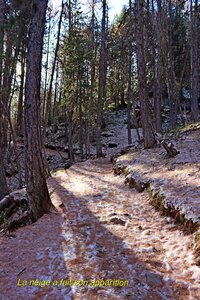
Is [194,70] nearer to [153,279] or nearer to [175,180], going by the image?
[175,180]

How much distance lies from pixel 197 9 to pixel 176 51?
13.9m

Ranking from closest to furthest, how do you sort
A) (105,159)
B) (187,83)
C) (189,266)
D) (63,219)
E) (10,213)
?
(189,266)
(63,219)
(10,213)
(105,159)
(187,83)

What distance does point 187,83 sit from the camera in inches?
1133

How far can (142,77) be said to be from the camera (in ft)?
38.5

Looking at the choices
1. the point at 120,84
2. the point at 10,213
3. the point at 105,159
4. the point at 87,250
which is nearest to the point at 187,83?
the point at 120,84

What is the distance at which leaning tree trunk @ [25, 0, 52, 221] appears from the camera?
5.98 metres

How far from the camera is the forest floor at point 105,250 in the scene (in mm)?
3365

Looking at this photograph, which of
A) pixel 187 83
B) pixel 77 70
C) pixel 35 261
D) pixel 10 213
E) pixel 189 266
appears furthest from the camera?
pixel 187 83

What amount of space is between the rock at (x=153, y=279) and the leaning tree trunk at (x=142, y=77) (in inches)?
344

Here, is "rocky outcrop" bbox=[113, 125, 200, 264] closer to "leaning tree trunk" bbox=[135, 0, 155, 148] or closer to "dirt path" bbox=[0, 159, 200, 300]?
"dirt path" bbox=[0, 159, 200, 300]

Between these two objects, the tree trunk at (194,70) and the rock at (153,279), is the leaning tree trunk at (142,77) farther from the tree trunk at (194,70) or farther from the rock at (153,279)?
the rock at (153,279)

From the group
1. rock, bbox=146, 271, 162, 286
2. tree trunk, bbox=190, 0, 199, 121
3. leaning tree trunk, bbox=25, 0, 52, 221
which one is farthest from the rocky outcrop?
tree trunk, bbox=190, 0, 199, 121

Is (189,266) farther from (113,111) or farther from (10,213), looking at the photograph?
(113,111)

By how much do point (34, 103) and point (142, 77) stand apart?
6.84m
